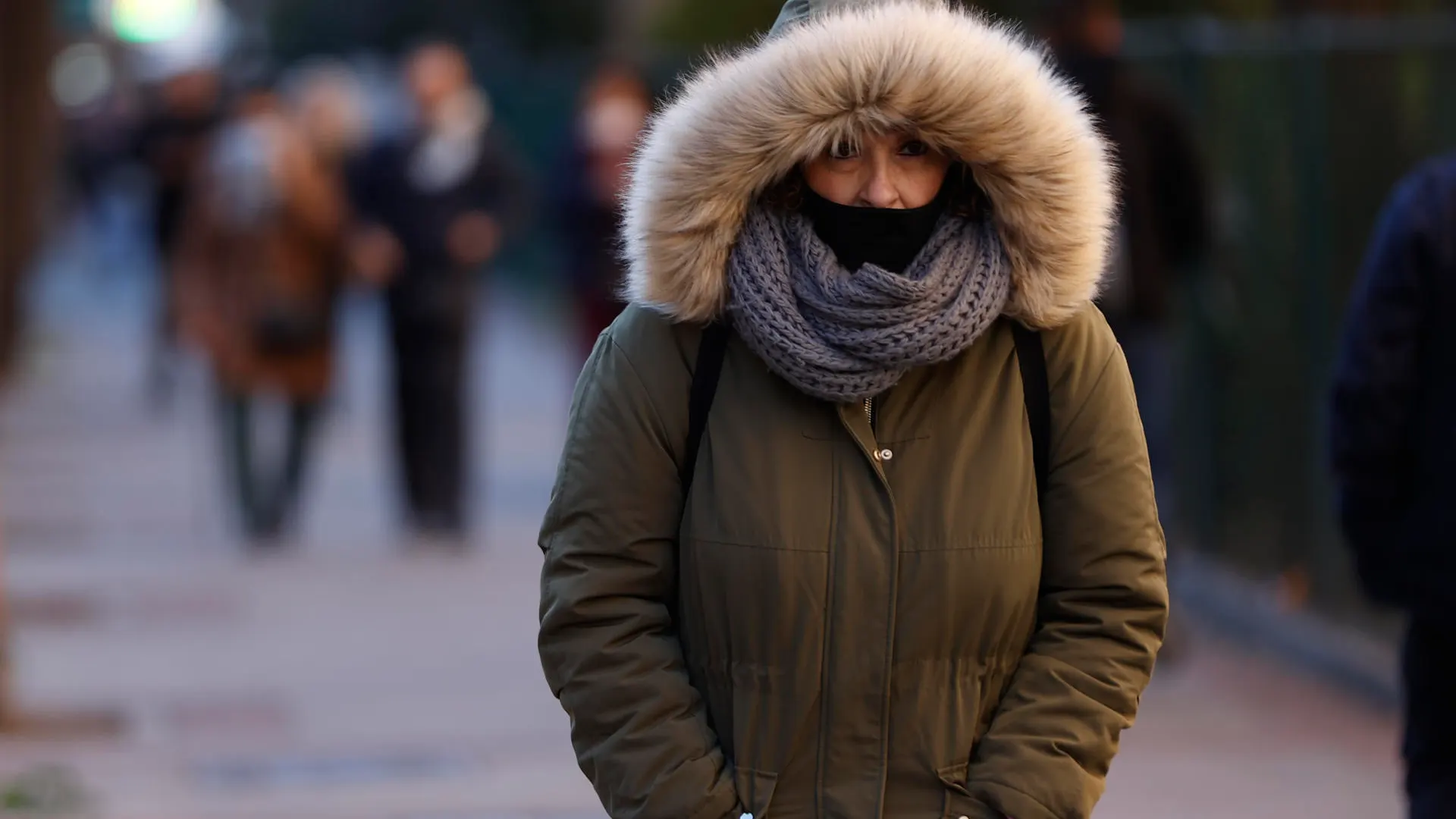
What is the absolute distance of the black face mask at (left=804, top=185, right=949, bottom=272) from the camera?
306 centimetres

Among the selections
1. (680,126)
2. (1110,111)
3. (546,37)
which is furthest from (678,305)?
(546,37)

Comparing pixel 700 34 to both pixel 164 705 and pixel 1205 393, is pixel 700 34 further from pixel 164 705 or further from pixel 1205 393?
pixel 164 705

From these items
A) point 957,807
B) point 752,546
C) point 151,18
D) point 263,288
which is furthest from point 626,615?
point 151,18

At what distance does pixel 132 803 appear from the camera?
21.6ft

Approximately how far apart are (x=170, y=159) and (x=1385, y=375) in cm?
1207

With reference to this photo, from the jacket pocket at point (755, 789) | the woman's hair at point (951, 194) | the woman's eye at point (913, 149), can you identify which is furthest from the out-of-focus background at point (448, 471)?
the jacket pocket at point (755, 789)

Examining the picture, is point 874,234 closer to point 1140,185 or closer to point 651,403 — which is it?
point 651,403

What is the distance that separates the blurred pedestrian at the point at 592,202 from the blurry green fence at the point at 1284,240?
3.45 m

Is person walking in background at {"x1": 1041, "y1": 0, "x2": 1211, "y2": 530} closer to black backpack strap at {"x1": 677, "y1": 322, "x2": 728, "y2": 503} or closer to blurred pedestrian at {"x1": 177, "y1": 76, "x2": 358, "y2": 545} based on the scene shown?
blurred pedestrian at {"x1": 177, "y1": 76, "x2": 358, "y2": 545}

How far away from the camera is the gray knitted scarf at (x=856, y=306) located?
2.96 meters

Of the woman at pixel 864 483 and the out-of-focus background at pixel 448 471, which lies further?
the out-of-focus background at pixel 448 471

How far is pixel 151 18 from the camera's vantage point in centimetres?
3856

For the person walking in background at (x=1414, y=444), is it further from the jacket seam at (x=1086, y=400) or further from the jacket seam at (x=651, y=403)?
the jacket seam at (x=651, y=403)

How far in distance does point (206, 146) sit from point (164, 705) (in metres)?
7.58
